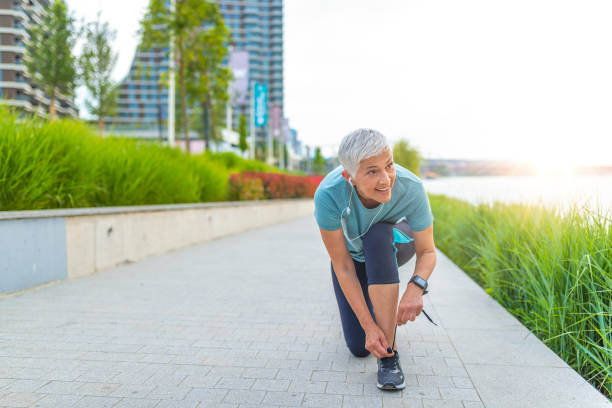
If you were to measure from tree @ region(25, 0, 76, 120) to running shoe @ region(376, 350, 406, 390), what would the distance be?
2632 centimetres

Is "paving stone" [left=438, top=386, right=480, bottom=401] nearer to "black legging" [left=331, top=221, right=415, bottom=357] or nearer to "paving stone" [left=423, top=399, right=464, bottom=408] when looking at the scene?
"paving stone" [left=423, top=399, right=464, bottom=408]

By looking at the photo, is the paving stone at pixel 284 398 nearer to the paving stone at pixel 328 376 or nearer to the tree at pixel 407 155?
the paving stone at pixel 328 376

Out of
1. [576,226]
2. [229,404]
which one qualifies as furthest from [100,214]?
[576,226]

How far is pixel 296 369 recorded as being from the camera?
2596mm

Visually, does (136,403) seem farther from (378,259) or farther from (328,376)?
(378,259)

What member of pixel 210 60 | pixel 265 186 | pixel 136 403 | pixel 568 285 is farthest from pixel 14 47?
pixel 568 285

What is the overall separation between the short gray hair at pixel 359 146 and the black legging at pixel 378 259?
0.40 metres

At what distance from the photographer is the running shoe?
2.29 m

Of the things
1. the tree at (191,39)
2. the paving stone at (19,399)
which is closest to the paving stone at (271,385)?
the paving stone at (19,399)

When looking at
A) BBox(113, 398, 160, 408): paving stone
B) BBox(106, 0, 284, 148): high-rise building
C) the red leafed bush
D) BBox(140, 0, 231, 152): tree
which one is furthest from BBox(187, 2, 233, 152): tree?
BBox(106, 0, 284, 148): high-rise building

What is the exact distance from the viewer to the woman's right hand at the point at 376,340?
7.49 feet

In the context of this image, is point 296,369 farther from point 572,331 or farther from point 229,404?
point 572,331

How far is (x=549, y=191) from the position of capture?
17.7ft

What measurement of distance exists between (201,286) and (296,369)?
249 cm
